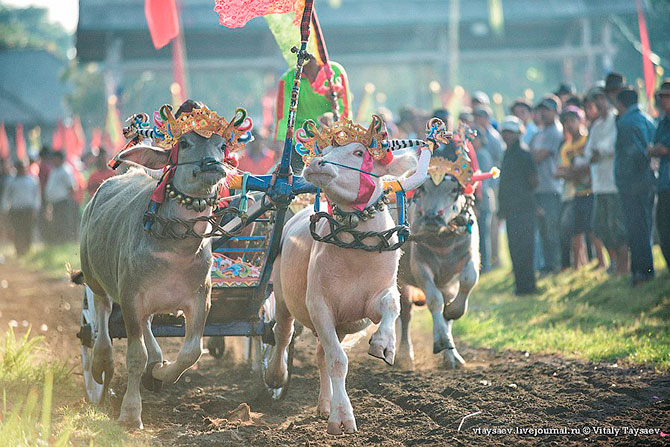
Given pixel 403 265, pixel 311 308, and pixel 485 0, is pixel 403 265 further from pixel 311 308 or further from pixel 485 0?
pixel 485 0

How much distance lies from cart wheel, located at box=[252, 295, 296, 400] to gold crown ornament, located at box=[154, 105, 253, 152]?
66.5 inches

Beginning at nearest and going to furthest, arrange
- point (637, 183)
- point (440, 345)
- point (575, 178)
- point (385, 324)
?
→ 1. point (385, 324)
2. point (440, 345)
3. point (637, 183)
4. point (575, 178)

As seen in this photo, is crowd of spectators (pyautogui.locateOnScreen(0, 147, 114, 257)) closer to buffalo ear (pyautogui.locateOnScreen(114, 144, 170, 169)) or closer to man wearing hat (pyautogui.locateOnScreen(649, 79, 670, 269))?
man wearing hat (pyautogui.locateOnScreen(649, 79, 670, 269))

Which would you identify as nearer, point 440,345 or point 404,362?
point 440,345

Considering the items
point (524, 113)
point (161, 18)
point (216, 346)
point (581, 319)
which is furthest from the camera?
point (524, 113)

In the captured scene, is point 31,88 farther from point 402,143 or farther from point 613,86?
point 402,143

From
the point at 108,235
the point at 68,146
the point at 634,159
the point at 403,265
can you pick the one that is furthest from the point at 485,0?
the point at 108,235

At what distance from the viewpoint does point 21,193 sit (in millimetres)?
21344

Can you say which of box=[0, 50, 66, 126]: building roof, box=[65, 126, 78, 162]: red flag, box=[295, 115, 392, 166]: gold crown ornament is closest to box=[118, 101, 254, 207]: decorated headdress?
box=[295, 115, 392, 166]: gold crown ornament

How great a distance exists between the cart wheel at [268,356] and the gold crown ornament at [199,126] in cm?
169

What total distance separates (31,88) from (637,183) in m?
50.3

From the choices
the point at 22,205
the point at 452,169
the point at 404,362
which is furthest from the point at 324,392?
the point at 22,205

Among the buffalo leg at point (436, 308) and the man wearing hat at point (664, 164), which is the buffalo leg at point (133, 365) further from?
the man wearing hat at point (664, 164)

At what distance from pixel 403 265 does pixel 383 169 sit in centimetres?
305
